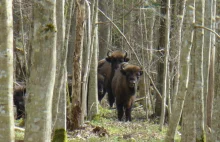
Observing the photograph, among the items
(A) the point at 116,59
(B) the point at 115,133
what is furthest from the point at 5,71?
(A) the point at 116,59

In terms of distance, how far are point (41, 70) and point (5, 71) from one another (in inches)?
20.1

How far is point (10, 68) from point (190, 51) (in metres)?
5.11

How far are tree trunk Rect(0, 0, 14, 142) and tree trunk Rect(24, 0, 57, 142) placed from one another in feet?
0.89

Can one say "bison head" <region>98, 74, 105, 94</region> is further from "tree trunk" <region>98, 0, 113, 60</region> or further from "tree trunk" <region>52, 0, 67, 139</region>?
"tree trunk" <region>52, 0, 67, 139</region>

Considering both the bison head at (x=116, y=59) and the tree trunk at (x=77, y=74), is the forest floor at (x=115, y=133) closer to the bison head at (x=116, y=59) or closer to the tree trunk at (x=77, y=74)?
the tree trunk at (x=77, y=74)

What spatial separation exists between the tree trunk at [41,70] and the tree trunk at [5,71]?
27 centimetres

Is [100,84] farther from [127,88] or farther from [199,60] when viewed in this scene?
[199,60]

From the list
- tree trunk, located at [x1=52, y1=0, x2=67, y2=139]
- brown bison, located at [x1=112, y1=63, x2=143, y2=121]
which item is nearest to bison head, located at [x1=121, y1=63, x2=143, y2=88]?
brown bison, located at [x1=112, y1=63, x2=143, y2=121]

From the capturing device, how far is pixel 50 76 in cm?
647

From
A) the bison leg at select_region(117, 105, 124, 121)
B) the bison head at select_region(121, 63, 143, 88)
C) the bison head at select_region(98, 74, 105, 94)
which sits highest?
the bison head at select_region(121, 63, 143, 88)

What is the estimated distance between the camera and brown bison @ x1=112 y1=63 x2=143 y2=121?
59.4 feet

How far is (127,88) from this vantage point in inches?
734

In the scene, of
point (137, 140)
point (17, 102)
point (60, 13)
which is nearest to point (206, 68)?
point (137, 140)

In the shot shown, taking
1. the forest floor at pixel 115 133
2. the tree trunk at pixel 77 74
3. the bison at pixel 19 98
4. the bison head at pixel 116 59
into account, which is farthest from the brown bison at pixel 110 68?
the tree trunk at pixel 77 74
